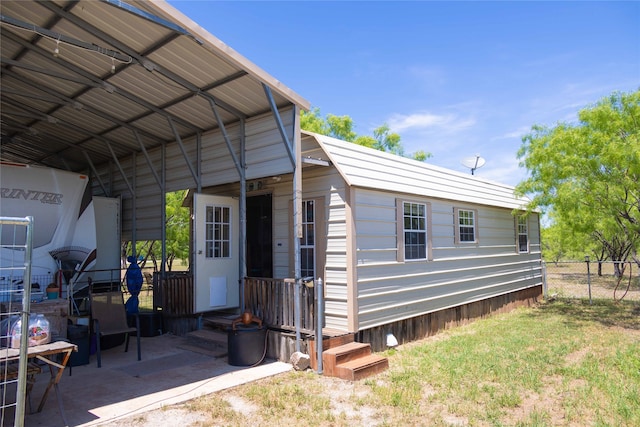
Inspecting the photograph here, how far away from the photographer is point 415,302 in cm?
770

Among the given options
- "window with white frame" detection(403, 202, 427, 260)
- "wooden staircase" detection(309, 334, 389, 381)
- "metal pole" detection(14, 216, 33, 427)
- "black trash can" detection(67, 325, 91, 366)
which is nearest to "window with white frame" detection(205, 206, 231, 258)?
"black trash can" detection(67, 325, 91, 366)

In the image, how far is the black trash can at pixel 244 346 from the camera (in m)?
5.97

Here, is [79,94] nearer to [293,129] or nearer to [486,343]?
[293,129]

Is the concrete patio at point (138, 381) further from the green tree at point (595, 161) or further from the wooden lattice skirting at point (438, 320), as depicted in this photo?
the green tree at point (595, 161)

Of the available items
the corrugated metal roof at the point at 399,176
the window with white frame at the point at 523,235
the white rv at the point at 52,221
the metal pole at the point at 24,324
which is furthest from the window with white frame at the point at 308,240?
the window with white frame at the point at 523,235

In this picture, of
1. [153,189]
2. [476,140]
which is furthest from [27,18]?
[476,140]

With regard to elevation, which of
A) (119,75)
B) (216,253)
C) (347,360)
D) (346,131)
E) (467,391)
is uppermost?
(346,131)

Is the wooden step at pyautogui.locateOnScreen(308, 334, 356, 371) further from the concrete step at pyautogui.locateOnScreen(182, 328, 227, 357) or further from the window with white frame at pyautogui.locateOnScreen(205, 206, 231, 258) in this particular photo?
the window with white frame at pyautogui.locateOnScreen(205, 206, 231, 258)

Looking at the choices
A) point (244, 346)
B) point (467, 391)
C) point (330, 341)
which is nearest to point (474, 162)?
point (330, 341)

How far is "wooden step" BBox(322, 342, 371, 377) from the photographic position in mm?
5586

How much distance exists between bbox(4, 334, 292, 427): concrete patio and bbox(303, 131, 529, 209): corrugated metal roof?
304 centimetres

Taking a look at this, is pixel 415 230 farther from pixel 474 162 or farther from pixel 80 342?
pixel 474 162

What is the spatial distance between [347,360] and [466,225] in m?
4.98

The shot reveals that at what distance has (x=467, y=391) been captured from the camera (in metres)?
4.86
